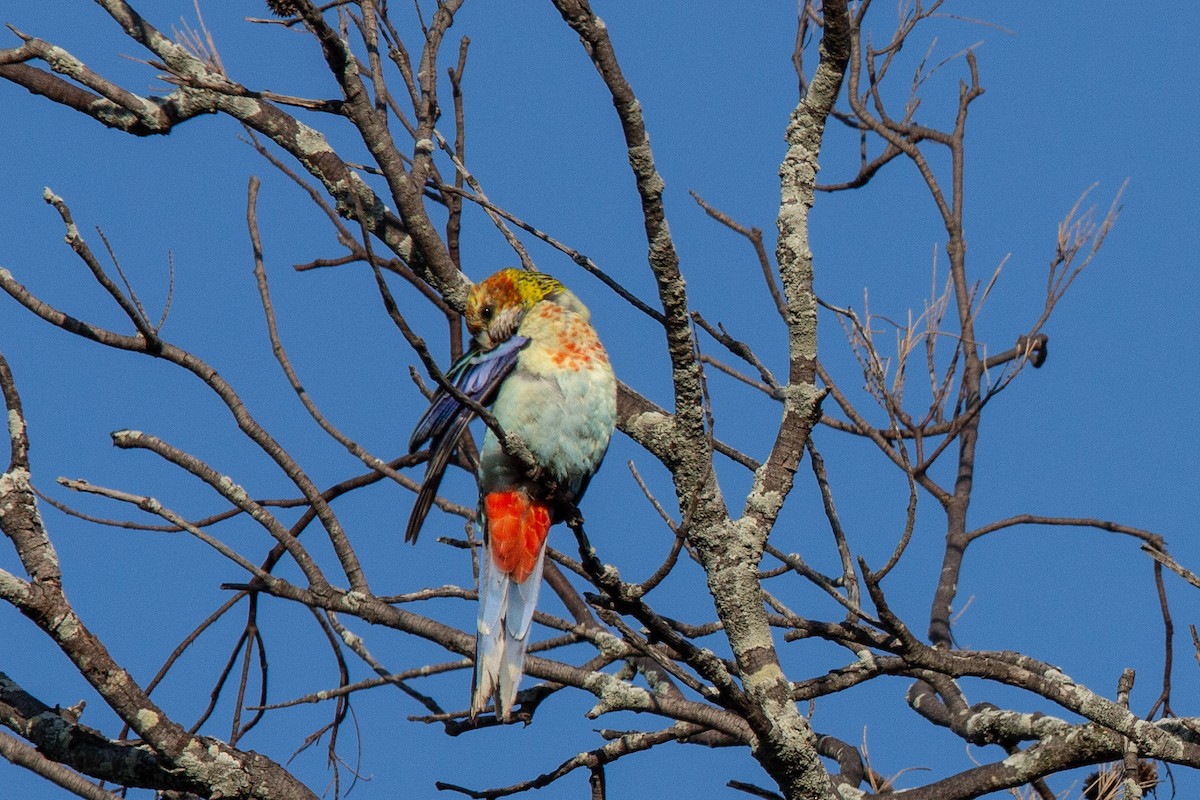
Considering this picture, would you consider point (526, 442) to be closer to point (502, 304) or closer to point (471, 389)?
point (471, 389)

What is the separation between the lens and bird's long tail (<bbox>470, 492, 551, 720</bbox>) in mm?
3451

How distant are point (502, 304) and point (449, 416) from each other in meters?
0.57

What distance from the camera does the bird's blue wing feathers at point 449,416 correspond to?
3.74m

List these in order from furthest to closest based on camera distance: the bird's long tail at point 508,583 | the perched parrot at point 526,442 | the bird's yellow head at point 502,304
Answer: the bird's yellow head at point 502,304 → the perched parrot at point 526,442 → the bird's long tail at point 508,583

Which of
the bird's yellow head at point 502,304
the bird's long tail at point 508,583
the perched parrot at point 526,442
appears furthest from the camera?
the bird's yellow head at point 502,304

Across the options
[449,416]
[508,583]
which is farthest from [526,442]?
[508,583]

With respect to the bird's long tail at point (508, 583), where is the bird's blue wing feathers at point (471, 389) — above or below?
above

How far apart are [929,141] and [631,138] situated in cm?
283

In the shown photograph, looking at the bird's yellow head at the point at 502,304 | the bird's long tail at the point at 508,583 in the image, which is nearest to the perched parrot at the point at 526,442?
the bird's long tail at the point at 508,583

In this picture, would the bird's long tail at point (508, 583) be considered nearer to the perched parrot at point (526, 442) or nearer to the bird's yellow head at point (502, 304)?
the perched parrot at point (526, 442)

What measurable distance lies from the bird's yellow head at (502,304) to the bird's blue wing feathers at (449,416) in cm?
13

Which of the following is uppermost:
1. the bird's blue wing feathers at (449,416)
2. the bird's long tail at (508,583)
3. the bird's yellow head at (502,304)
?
the bird's yellow head at (502,304)

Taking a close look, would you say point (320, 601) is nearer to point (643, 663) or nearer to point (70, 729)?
point (70, 729)

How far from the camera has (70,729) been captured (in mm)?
3004
